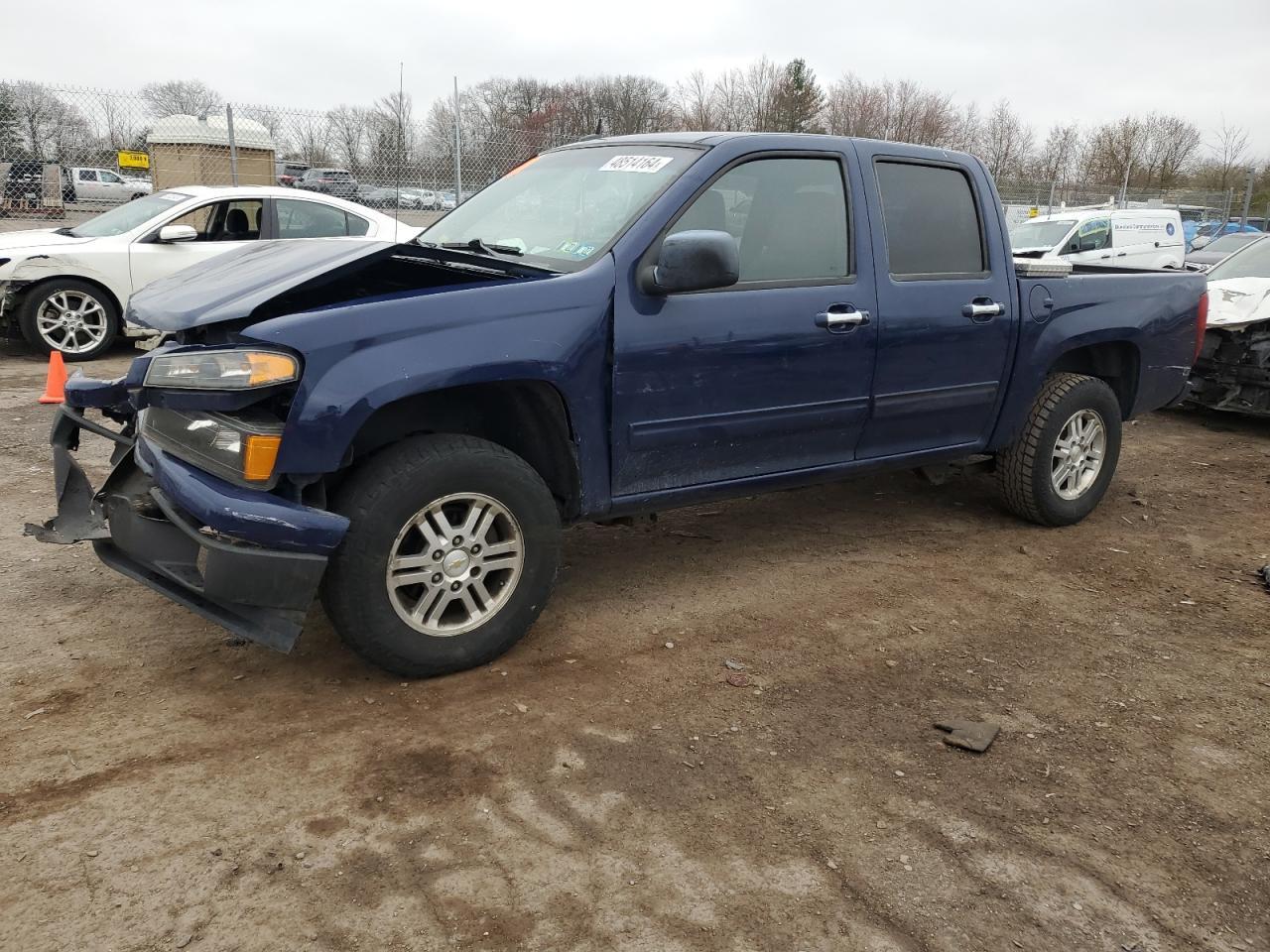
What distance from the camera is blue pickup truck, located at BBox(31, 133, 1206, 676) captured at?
10.3 ft

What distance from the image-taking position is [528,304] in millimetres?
3457

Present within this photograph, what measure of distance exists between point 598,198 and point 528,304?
812 millimetres

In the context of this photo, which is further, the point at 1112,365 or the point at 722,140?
the point at 1112,365

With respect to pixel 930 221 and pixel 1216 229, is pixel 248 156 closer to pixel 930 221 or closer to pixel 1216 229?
pixel 930 221

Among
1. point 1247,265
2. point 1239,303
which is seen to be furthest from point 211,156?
point 1247,265

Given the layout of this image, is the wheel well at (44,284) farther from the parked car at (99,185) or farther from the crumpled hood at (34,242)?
the parked car at (99,185)

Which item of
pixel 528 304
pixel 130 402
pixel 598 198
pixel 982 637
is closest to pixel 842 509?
pixel 982 637

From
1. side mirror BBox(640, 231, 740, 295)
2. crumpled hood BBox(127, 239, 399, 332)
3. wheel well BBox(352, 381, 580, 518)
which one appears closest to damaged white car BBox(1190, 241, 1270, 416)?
side mirror BBox(640, 231, 740, 295)

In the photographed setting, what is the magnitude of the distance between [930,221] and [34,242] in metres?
8.00

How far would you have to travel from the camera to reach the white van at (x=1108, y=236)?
1387 cm

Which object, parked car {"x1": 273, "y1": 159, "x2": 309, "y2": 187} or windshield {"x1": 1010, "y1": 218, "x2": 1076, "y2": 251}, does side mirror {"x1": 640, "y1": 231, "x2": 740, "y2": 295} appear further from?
windshield {"x1": 1010, "y1": 218, "x2": 1076, "y2": 251}

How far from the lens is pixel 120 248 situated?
9008mm

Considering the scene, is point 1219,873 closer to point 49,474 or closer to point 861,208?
point 861,208

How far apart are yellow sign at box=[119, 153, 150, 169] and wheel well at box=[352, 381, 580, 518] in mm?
11662
